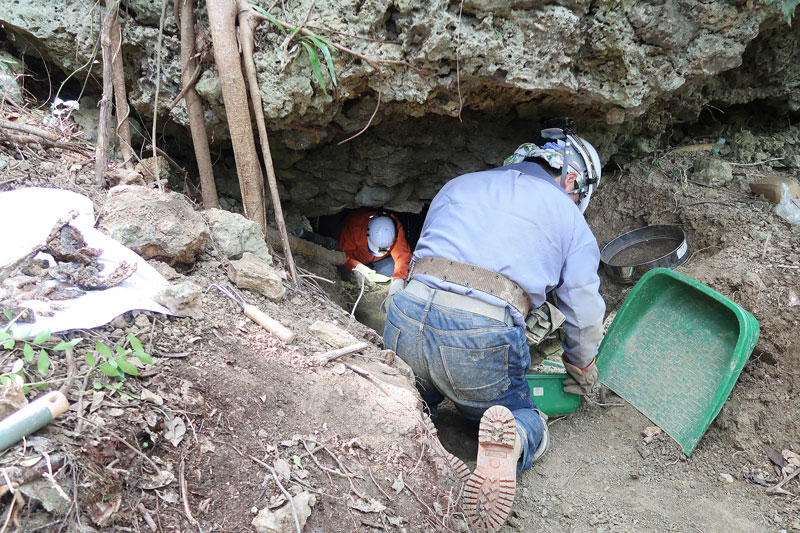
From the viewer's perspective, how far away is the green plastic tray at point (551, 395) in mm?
2881

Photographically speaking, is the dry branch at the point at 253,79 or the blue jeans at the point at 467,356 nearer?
the blue jeans at the point at 467,356

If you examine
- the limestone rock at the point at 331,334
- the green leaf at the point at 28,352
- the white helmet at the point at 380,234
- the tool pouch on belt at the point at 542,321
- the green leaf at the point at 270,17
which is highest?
the green leaf at the point at 270,17

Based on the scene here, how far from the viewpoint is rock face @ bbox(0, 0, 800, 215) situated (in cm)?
268

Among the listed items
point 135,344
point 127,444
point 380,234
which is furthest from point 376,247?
point 127,444

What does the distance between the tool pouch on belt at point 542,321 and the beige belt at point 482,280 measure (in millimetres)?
143

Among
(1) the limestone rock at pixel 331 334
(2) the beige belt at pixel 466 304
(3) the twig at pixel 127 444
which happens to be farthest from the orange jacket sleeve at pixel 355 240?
(3) the twig at pixel 127 444

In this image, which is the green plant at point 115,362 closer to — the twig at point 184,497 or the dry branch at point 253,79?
the twig at point 184,497

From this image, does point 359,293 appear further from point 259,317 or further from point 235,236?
point 259,317

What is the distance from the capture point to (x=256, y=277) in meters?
2.23

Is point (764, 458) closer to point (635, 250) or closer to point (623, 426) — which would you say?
point (623, 426)

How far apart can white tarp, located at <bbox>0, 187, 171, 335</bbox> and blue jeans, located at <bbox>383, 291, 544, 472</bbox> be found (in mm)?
1121

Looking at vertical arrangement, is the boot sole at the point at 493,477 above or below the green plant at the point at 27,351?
below

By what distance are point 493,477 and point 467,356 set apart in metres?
0.54

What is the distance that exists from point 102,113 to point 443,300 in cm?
200
